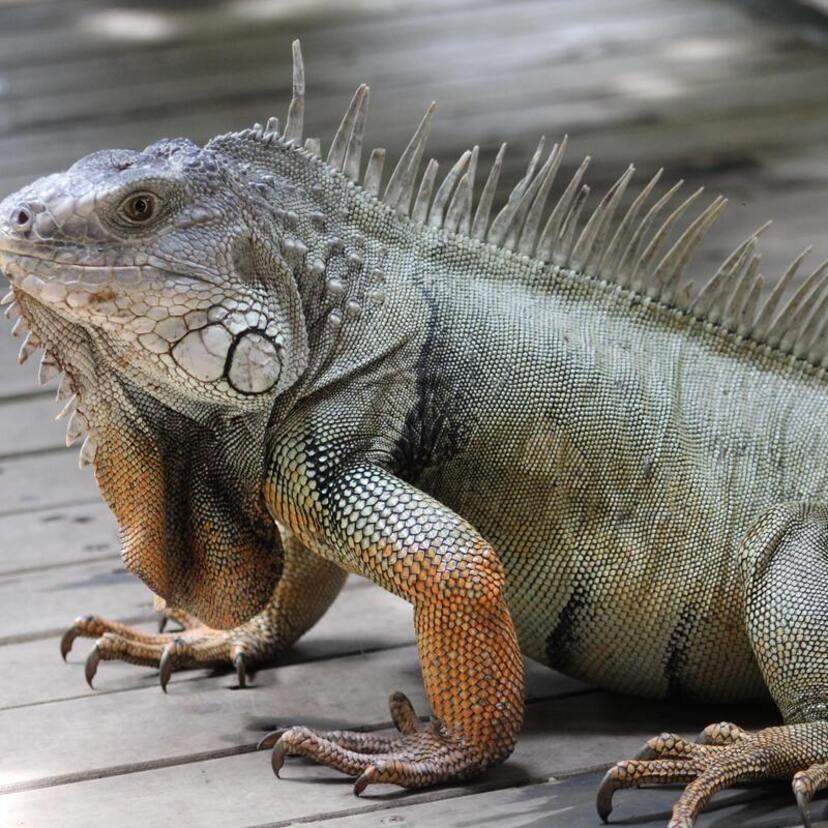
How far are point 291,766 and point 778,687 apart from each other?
1.04m

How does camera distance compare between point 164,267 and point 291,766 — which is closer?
point 164,267

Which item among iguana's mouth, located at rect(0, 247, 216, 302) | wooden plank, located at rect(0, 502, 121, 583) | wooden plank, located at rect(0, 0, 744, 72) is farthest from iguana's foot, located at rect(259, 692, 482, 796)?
wooden plank, located at rect(0, 0, 744, 72)

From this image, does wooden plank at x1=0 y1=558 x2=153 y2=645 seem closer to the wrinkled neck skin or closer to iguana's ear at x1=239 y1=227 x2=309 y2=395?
the wrinkled neck skin

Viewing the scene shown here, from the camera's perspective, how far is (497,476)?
3379 mm

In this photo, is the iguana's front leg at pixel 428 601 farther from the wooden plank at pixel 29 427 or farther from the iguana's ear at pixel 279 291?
the wooden plank at pixel 29 427

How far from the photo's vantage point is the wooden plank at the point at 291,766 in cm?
311

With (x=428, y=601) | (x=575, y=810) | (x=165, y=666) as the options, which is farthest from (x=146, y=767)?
(x=575, y=810)

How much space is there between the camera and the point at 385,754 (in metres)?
3.23

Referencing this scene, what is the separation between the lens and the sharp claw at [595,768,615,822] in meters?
2.95

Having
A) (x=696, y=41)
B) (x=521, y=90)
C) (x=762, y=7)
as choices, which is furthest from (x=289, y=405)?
(x=762, y=7)

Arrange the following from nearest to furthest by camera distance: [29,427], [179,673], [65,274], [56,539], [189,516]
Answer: [65,274] < [189,516] < [179,673] < [56,539] < [29,427]

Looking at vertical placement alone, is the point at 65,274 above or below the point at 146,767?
above

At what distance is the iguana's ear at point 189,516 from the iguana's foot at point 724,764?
924 mm

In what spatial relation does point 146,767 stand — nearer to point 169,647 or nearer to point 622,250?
point 169,647
